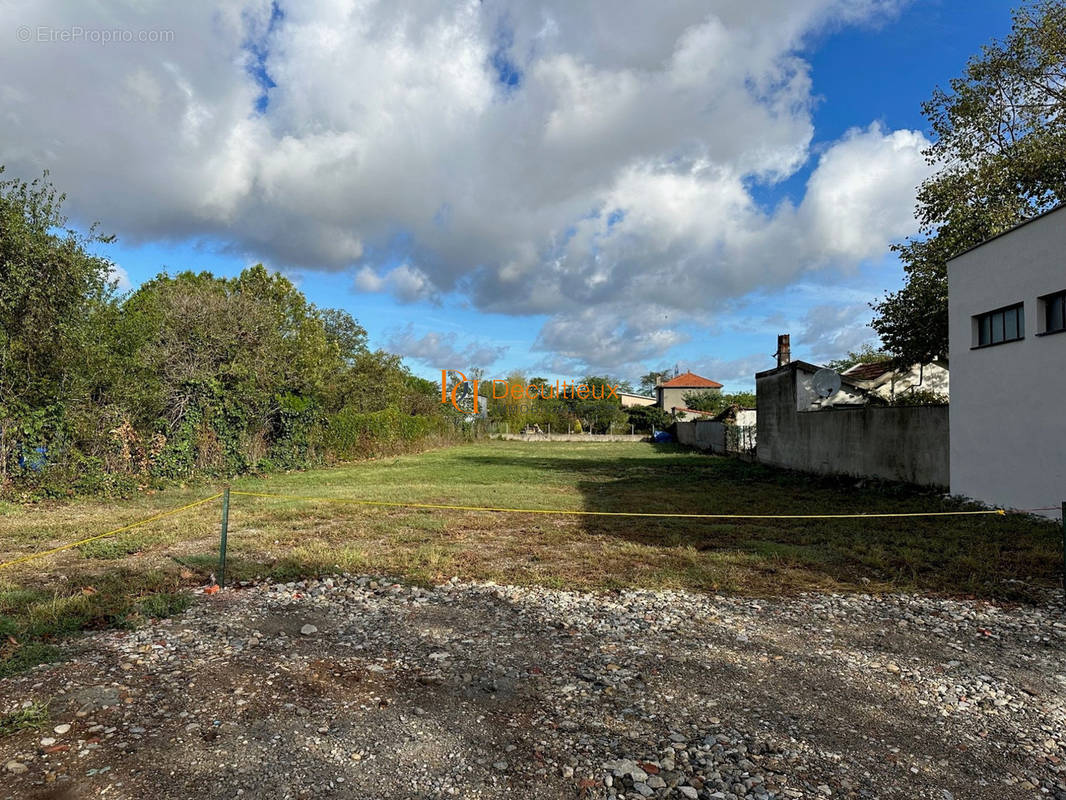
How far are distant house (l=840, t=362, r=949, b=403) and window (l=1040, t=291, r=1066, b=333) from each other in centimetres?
1497

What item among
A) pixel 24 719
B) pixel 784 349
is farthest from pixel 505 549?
pixel 784 349

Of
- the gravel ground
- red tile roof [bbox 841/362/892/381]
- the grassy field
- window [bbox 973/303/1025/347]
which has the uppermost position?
red tile roof [bbox 841/362/892/381]

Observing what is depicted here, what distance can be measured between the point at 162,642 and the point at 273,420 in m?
15.5

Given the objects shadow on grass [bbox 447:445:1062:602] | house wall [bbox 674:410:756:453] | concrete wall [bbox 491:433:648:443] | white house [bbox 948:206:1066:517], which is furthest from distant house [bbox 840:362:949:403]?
concrete wall [bbox 491:433:648:443]

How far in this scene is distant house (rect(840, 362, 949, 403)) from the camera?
2512 centimetres

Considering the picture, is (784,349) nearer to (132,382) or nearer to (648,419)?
(132,382)

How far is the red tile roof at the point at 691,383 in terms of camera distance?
256ft

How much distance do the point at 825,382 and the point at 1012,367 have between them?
10.00m

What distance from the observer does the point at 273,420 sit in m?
19.4

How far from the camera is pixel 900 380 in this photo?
26.5 m

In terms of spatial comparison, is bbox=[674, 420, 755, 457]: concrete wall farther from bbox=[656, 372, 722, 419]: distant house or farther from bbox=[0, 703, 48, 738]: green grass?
bbox=[656, 372, 722, 419]: distant house

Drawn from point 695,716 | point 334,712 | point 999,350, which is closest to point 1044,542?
point 999,350

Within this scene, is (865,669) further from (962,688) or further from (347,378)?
(347,378)

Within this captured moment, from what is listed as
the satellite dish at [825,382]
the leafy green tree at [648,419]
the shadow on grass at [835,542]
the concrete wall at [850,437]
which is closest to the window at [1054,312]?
the shadow on grass at [835,542]
